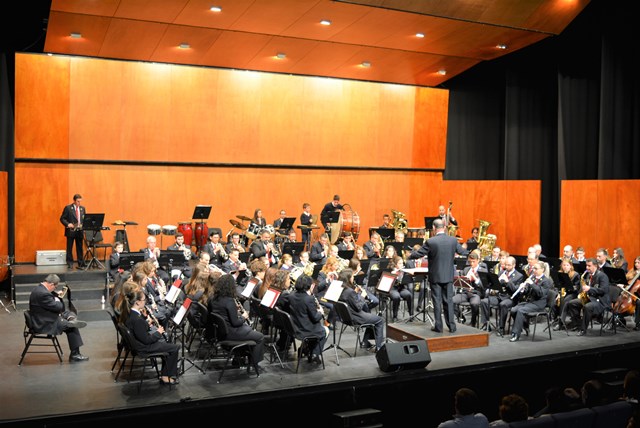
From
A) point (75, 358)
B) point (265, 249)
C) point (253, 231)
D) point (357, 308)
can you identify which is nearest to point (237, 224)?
point (253, 231)

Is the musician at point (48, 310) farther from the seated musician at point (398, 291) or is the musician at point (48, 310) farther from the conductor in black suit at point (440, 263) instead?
the seated musician at point (398, 291)

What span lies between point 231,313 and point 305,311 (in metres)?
1.03

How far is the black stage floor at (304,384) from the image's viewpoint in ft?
17.4

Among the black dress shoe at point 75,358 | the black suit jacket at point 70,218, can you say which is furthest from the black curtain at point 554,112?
the black dress shoe at point 75,358

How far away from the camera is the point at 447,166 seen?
20.8 meters

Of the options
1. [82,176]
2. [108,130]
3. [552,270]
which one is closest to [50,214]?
[82,176]

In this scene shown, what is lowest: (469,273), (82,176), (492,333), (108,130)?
(492,333)

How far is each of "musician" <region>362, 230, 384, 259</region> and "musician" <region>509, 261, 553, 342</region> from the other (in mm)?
4021

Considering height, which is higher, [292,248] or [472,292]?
[292,248]

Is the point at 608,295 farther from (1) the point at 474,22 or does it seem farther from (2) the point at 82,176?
(2) the point at 82,176

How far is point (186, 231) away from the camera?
15891 mm

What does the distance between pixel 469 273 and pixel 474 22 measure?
244 inches

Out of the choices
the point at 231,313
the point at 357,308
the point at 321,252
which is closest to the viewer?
the point at 231,313

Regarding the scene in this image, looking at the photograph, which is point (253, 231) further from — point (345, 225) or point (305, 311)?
point (305, 311)
